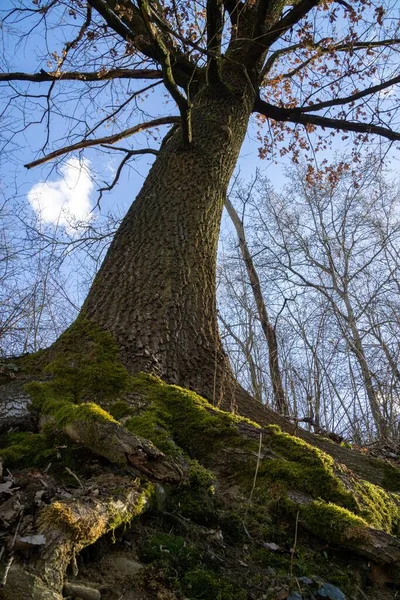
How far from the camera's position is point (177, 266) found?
11.1 ft

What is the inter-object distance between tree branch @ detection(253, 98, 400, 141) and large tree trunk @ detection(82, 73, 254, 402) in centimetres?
109

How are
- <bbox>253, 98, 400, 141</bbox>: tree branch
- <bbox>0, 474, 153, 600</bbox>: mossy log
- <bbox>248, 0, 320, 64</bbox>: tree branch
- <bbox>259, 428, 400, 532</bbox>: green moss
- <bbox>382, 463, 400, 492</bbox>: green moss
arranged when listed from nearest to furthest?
1. <bbox>0, 474, 153, 600</bbox>: mossy log
2. <bbox>259, 428, 400, 532</bbox>: green moss
3. <bbox>382, 463, 400, 492</bbox>: green moss
4. <bbox>248, 0, 320, 64</bbox>: tree branch
5. <bbox>253, 98, 400, 141</bbox>: tree branch

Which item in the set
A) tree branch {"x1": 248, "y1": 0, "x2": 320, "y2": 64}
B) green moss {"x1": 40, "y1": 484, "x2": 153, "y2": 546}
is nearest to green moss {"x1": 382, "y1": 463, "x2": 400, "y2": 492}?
green moss {"x1": 40, "y1": 484, "x2": 153, "y2": 546}

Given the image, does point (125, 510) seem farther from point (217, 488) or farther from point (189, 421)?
point (189, 421)

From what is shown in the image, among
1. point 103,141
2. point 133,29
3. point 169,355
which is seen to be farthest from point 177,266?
point 133,29

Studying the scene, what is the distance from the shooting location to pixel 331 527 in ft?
5.67

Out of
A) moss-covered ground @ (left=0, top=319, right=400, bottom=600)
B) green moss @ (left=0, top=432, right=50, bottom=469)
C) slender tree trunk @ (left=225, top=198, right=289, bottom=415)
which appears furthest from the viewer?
slender tree trunk @ (left=225, top=198, right=289, bottom=415)

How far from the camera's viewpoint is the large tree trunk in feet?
9.56

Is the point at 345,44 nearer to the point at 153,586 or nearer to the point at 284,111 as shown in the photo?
the point at 284,111

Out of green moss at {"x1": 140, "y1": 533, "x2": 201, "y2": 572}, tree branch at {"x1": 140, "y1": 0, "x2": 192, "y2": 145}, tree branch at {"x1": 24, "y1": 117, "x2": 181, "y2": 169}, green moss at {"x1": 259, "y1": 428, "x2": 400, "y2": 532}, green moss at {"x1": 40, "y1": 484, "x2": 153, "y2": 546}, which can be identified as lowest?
green moss at {"x1": 140, "y1": 533, "x2": 201, "y2": 572}

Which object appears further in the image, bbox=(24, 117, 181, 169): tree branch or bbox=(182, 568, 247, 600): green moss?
bbox=(24, 117, 181, 169): tree branch

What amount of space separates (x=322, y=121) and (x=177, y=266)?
343 centimetres

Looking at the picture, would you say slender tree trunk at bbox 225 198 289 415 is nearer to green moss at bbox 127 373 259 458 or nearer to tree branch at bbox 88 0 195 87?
green moss at bbox 127 373 259 458

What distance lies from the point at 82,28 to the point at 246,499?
487 cm
